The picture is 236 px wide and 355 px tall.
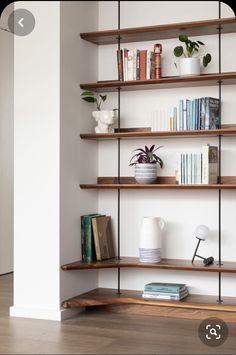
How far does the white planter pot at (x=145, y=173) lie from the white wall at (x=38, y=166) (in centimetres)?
61

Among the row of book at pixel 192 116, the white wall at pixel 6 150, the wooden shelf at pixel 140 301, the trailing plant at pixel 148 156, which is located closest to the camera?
the wooden shelf at pixel 140 301

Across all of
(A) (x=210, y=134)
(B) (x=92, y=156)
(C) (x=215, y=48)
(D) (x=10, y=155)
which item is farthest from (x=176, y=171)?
(D) (x=10, y=155)

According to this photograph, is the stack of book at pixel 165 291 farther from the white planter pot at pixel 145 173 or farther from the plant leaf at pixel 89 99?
the plant leaf at pixel 89 99

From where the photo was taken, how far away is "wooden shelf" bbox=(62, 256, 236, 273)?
3.54 metres

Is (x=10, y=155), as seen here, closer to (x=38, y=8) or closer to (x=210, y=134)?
(x=38, y=8)

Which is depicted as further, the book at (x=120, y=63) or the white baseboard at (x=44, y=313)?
the book at (x=120, y=63)

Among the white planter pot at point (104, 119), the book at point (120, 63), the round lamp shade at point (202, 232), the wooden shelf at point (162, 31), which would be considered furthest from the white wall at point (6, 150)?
the round lamp shade at point (202, 232)

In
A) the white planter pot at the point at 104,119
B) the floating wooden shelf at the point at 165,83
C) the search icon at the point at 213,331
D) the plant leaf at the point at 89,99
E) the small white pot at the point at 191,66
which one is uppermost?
the small white pot at the point at 191,66

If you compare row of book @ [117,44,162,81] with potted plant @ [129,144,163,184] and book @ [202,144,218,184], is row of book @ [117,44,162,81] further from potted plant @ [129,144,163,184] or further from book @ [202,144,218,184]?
book @ [202,144,218,184]

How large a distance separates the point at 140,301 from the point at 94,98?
1.57 metres

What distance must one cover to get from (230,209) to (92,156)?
1.17 meters

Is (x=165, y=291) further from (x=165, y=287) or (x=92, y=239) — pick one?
(x=92, y=239)

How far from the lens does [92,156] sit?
414 centimetres

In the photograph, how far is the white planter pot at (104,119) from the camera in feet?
13.0
